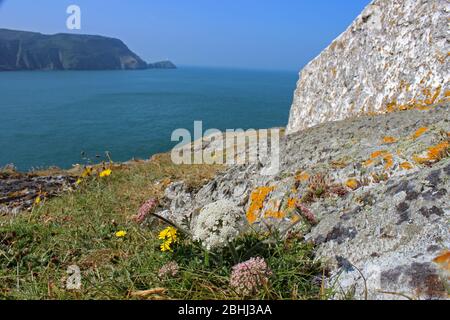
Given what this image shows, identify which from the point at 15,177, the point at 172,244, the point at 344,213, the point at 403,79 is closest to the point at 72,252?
the point at 172,244

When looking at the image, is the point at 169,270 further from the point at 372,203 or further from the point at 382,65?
the point at 382,65

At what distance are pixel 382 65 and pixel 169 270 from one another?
28.5 ft

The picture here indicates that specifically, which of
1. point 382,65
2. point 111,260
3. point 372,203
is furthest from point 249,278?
point 382,65

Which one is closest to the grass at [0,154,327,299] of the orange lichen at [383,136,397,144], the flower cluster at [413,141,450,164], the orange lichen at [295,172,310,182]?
the orange lichen at [295,172,310,182]

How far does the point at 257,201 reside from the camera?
5.66m

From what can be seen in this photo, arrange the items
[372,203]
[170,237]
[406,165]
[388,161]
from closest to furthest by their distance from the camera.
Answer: [170,237]
[372,203]
[406,165]
[388,161]

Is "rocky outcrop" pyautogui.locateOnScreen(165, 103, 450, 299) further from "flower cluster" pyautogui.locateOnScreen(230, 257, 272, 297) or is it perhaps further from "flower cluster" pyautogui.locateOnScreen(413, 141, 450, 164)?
"flower cluster" pyautogui.locateOnScreen(230, 257, 272, 297)

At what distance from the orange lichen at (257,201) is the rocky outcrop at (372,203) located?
0.07 feet

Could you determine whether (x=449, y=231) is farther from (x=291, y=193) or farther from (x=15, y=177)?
(x=15, y=177)

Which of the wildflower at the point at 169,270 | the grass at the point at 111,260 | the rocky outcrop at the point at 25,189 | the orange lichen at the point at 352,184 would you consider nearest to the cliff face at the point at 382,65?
the orange lichen at the point at 352,184

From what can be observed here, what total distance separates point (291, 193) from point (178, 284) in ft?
7.71

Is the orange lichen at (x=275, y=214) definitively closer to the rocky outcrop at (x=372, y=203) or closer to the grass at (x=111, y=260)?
the rocky outcrop at (x=372, y=203)

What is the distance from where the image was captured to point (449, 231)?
316 cm

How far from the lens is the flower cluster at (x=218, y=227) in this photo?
339 centimetres
